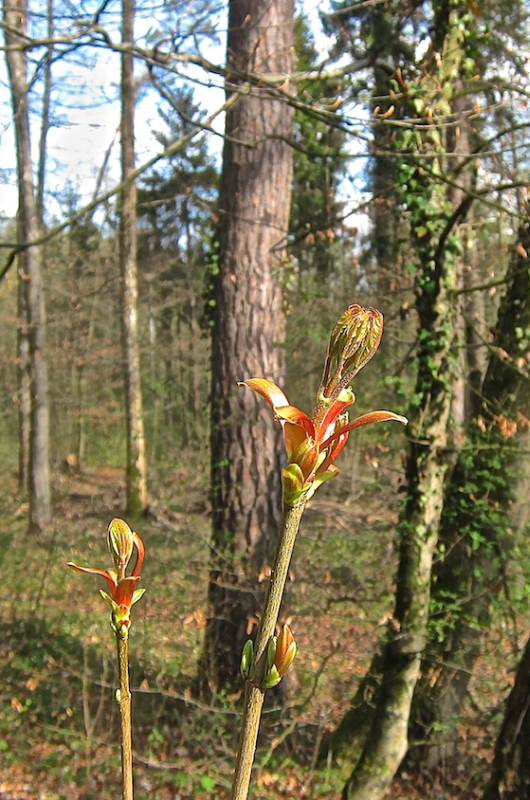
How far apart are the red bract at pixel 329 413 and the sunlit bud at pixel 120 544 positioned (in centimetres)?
17

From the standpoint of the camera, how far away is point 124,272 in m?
11.1

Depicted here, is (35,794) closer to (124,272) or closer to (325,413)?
(325,413)

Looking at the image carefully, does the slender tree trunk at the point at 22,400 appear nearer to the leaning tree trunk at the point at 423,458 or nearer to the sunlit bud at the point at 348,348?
the leaning tree trunk at the point at 423,458

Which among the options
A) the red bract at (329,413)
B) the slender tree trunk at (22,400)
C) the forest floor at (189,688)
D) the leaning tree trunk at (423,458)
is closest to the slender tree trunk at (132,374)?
the slender tree trunk at (22,400)

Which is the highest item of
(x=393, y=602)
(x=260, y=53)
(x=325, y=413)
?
(x=260, y=53)

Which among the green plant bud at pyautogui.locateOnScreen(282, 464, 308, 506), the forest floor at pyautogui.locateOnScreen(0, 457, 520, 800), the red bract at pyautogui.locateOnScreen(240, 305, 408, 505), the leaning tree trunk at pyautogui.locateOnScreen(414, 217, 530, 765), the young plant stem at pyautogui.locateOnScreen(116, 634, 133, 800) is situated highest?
the red bract at pyautogui.locateOnScreen(240, 305, 408, 505)

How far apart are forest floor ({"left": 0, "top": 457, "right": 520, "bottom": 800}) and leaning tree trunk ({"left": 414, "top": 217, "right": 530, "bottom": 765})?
7.3 inches

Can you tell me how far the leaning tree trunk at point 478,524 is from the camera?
412 centimetres

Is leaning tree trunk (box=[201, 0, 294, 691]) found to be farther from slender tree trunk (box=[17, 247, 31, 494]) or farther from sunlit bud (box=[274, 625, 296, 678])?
slender tree trunk (box=[17, 247, 31, 494])

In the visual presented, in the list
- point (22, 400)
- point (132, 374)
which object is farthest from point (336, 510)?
point (22, 400)

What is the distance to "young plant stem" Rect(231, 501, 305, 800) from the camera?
43 centimetres

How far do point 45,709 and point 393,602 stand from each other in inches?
136

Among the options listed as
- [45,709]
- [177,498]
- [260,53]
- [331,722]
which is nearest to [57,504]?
[177,498]

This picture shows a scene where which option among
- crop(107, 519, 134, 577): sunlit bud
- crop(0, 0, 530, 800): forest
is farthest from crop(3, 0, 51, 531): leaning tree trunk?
crop(107, 519, 134, 577): sunlit bud
